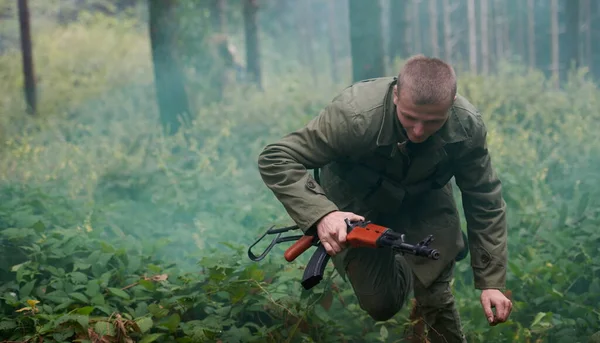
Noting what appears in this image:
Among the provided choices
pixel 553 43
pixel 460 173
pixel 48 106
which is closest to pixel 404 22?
pixel 553 43

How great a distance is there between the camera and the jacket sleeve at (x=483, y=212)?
3.55 m

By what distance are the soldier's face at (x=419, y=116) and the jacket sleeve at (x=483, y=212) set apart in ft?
1.04

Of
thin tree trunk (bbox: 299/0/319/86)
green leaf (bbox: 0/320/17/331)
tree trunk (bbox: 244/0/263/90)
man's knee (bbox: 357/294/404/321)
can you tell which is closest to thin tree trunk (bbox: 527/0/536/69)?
tree trunk (bbox: 244/0/263/90)

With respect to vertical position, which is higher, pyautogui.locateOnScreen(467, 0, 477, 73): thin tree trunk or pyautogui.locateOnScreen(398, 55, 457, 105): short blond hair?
pyautogui.locateOnScreen(398, 55, 457, 105): short blond hair

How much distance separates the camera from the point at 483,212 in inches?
144

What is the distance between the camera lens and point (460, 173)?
3.68 metres

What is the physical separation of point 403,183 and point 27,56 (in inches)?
324

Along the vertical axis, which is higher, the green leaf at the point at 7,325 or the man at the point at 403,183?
the man at the point at 403,183

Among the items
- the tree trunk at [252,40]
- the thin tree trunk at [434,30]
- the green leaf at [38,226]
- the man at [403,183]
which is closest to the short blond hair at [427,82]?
the man at [403,183]

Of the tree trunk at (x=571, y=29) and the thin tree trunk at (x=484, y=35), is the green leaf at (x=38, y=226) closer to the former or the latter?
the tree trunk at (x=571, y=29)

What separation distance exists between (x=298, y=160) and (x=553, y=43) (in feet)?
33.5

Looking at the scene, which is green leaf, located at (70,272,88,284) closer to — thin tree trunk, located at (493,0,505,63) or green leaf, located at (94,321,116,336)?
green leaf, located at (94,321,116,336)

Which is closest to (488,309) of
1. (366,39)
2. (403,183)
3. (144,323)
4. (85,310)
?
(403,183)

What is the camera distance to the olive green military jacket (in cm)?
337
